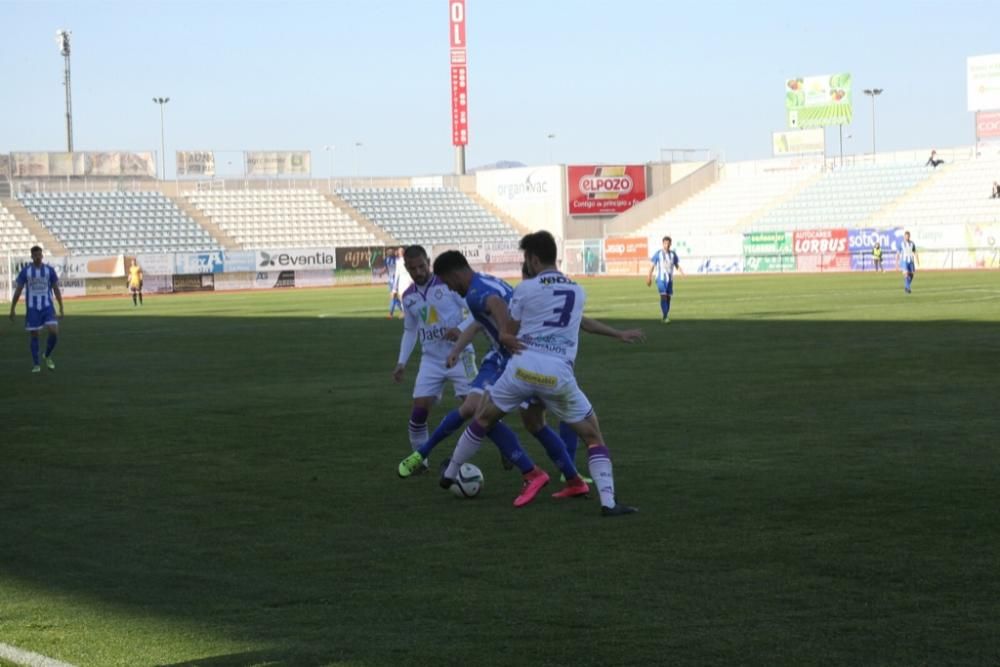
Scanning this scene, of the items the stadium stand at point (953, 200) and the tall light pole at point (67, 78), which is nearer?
the stadium stand at point (953, 200)

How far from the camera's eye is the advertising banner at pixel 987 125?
274ft

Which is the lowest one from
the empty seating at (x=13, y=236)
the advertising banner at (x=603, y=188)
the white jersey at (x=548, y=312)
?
the white jersey at (x=548, y=312)

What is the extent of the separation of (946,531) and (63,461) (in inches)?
315

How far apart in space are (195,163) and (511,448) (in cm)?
8623

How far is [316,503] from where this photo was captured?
10977mm

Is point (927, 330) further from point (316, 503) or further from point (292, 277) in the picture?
point (292, 277)

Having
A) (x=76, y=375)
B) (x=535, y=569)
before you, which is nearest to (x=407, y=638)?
(x=535, y=569)

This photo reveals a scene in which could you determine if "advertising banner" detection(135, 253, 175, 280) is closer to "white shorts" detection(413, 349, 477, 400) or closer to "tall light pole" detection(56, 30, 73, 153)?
"tall light pole" detection(56, 30, 73, 153)

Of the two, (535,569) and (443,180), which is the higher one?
(443,180)

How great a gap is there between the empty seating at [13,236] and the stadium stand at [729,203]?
32.8m

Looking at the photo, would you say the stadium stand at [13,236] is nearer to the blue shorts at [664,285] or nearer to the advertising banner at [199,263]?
the advertising banner at [199,263]

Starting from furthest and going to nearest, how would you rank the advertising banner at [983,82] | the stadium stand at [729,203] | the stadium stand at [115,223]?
1. the stadium stand at [729,203]
2. the advertising banner at [983,82]
3. the stadium stand at [115,223]

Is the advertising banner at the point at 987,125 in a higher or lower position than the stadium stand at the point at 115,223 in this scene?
Result: higher

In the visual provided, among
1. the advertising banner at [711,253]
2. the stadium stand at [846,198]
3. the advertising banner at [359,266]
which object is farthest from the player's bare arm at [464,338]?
the stadium stand at [846,198]
